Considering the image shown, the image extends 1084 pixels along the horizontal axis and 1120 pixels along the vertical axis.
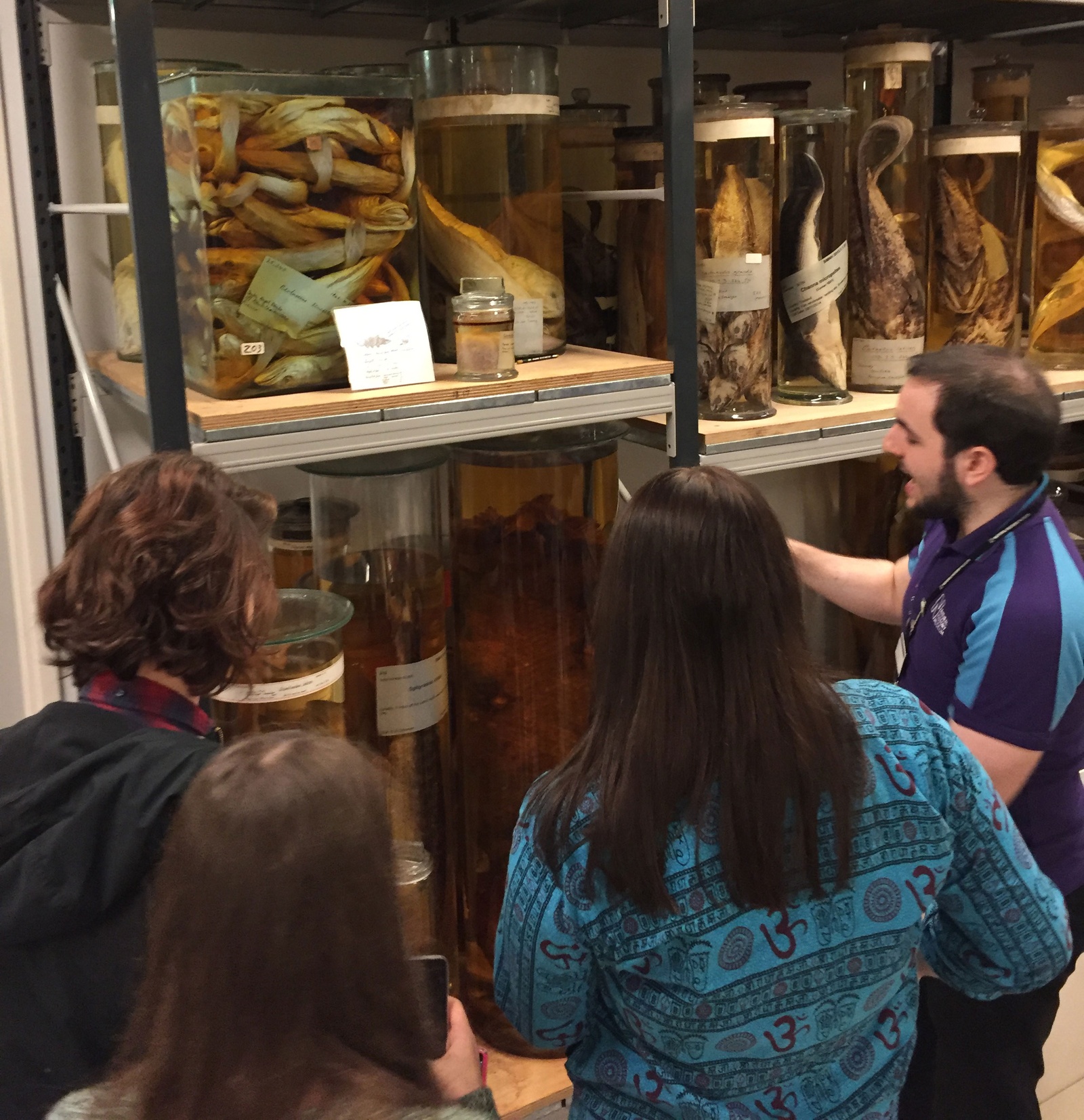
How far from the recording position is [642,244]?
1490 mm

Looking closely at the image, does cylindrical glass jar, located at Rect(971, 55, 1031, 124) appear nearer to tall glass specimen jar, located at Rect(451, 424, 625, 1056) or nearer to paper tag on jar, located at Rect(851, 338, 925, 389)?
paper tag on jar, located at Rect(851, 338, 925, 389)

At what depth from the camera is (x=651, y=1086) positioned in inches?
37.9

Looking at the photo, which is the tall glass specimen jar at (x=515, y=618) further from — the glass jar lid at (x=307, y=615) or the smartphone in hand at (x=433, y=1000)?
the smartphone in hand at (x=433, y=1000)

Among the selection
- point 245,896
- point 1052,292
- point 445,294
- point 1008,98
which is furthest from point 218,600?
point 1008,98

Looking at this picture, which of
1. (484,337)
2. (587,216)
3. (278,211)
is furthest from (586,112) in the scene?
(278,211)

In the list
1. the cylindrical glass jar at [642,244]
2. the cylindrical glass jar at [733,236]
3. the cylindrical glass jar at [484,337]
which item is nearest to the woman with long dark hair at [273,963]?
the cylindrical glass jar at [484,337]

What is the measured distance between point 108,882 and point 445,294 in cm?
75

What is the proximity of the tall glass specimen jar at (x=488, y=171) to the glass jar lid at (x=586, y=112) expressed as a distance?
0.79 feet

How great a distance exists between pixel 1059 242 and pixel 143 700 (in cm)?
148

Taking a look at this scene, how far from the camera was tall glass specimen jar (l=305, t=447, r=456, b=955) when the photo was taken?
1.31 metres

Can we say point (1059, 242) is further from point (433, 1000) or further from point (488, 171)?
point (433, 1000)

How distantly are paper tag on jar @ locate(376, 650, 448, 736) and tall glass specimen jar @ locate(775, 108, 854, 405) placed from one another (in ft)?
2.05

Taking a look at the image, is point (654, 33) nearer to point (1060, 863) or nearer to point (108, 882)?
point (1060, 863)

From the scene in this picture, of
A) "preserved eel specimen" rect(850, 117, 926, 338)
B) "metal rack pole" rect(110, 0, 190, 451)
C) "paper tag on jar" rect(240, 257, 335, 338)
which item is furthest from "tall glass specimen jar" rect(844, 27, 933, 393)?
"metal rack pole" rect(110, 0, 190, 451)
